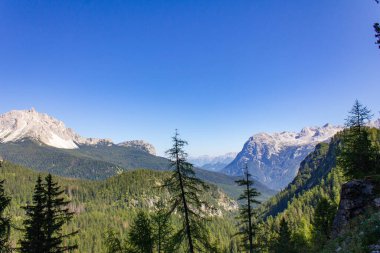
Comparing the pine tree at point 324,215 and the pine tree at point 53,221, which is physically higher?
the pine tree at point 53,221

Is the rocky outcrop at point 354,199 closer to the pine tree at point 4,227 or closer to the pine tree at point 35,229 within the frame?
the pine tree at point 35,229

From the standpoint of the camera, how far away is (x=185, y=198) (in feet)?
84.7

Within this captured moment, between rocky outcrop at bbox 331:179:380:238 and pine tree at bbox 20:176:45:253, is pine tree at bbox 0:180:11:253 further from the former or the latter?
rocky outcrop at bbox 331:179:380:238

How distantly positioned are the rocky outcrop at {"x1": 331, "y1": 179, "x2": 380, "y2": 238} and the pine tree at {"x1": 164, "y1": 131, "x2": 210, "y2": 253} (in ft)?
39.5

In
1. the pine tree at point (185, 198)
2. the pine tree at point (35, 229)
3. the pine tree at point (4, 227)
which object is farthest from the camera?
the pine tree at point (185, 198)

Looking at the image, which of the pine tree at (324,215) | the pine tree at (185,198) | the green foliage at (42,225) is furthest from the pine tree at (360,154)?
the green foliage at (42,225)

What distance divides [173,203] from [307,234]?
65.0 meters

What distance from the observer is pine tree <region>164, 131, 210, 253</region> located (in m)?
24.9

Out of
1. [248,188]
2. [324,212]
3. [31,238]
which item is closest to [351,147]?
[324,212]

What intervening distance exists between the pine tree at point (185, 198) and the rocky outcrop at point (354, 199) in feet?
39.5

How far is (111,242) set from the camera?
41812 millimetres

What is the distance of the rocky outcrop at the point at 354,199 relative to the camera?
85.1 ft

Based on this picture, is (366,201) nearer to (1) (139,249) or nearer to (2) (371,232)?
(2) (371,232)

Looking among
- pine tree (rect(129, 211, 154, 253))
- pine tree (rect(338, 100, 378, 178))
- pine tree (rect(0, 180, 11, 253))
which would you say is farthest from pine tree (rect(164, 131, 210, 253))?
pine tree (rect(338, 100, 378, 178))
